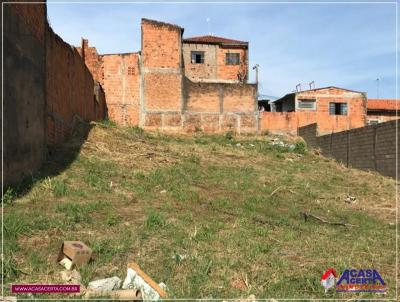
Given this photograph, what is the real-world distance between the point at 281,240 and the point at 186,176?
4.58 meters

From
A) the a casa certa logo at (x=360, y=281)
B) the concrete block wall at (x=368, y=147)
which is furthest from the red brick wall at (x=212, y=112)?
the a casa certa logo at (x=360, y=281)

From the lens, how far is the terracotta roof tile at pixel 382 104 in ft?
103

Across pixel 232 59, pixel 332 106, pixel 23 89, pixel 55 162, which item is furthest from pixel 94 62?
pixel 332 106

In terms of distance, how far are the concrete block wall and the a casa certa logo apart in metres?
9.79

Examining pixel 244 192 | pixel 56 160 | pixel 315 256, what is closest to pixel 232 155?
pixel 244 192

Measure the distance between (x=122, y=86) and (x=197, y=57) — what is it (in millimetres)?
9941

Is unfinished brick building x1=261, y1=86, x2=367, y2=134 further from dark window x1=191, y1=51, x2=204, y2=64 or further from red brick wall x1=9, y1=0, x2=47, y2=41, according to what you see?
red brick wall x1=9, y1=0, x2=47, y2=41

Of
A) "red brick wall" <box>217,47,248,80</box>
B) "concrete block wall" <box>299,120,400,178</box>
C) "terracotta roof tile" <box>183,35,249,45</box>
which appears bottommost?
"concrete block wall" <box>299,120,400,178</box>

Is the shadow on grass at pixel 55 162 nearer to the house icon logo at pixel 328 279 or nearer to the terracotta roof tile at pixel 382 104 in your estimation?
the house icon logo at pixel 328 279

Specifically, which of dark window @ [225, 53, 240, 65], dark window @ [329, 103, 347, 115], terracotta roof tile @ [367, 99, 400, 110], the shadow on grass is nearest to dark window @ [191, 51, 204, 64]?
dark window @ [225, 53, 240, 65]

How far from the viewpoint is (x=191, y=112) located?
21703 millimetres

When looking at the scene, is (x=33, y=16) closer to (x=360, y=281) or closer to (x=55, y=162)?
(x=55, y=162)

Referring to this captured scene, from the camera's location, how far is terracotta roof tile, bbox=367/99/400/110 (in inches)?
1231

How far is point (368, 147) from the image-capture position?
14.9 m
